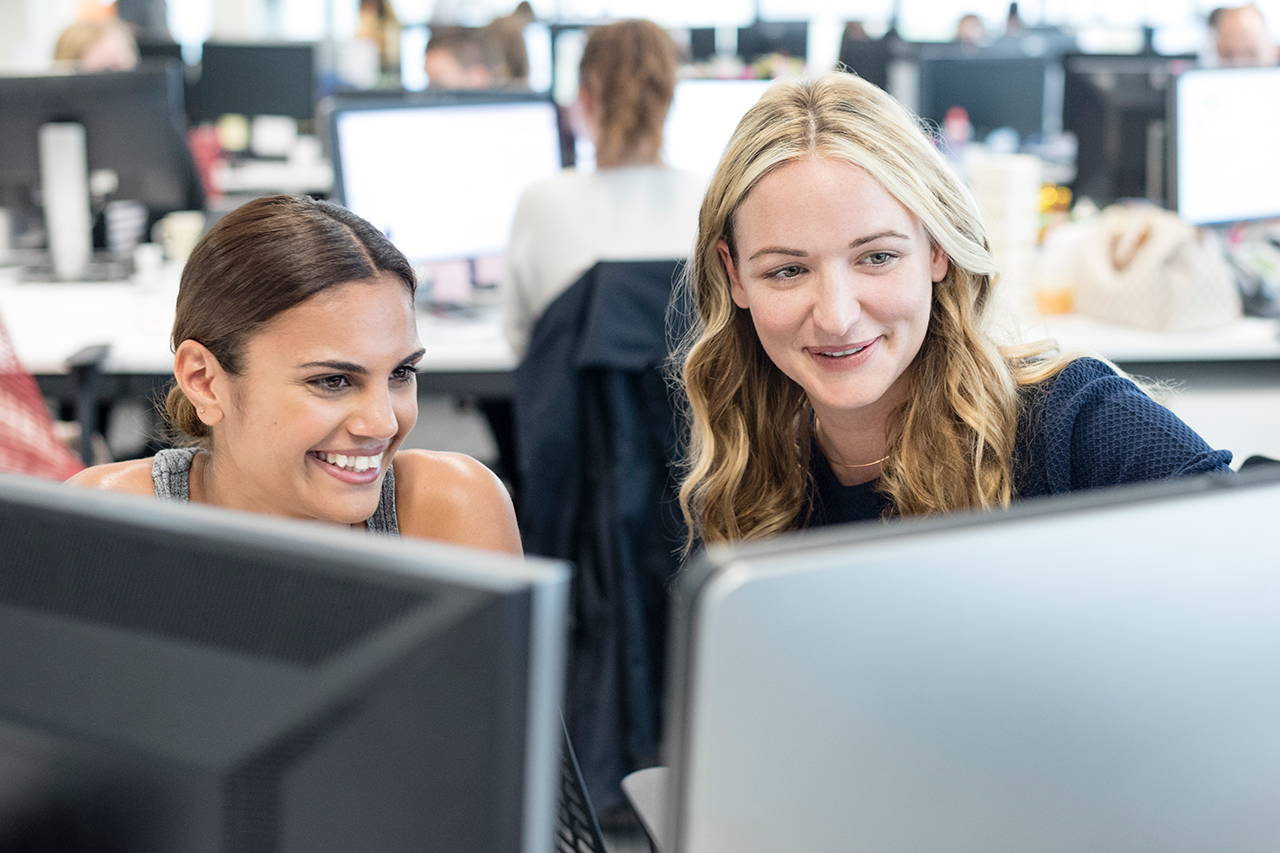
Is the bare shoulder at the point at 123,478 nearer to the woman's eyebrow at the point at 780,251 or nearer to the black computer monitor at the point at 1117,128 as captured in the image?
the woman's eyebrow at the point at 780,251

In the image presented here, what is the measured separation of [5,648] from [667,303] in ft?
4.39

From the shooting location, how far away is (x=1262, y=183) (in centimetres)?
252

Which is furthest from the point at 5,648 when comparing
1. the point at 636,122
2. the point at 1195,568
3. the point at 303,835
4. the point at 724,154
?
the point at 636,122

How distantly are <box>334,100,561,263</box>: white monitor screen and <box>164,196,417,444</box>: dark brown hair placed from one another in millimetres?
1422

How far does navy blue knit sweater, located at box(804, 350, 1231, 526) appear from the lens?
0.96 meters

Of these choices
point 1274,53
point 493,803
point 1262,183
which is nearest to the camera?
point 493,803

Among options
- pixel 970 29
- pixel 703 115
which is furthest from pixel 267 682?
pixel 970 29

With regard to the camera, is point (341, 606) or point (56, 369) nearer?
point (341, 606)

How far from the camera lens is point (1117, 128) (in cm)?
312

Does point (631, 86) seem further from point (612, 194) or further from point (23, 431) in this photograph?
point (23, 431)

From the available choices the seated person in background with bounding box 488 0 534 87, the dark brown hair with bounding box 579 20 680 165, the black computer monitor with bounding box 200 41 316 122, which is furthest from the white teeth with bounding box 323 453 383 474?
the black computer monitor with bounding box 200 41 316 122

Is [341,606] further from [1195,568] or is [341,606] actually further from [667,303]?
[667,303]

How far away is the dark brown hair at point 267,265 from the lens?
3.22 feet

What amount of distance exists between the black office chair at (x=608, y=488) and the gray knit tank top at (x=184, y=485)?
24.8 inches
